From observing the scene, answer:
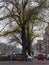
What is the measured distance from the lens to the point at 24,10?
43250mm

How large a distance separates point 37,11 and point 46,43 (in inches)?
2835

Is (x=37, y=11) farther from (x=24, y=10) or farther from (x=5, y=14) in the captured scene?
(x=5, y=14)

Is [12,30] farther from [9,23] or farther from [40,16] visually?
[40,16]

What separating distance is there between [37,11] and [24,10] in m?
2.52

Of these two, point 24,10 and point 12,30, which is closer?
point 24,10

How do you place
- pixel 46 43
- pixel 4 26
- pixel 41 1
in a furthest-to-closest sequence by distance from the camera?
pixel 46 43 < pixel 4 26 < pixel 41 1

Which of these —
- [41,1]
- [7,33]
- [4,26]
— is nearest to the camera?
[41,1]

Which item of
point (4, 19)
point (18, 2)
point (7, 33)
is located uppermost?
point (18, 2)

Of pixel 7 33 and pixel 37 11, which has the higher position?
pixel 37 11

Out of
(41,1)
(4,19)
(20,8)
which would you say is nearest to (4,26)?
(4,19)

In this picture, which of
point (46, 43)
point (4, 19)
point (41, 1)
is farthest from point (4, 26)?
point (46, 43)

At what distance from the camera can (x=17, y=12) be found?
146ft

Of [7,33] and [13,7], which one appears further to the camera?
[7,33]

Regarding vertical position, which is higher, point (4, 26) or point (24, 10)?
point (24, 10)
